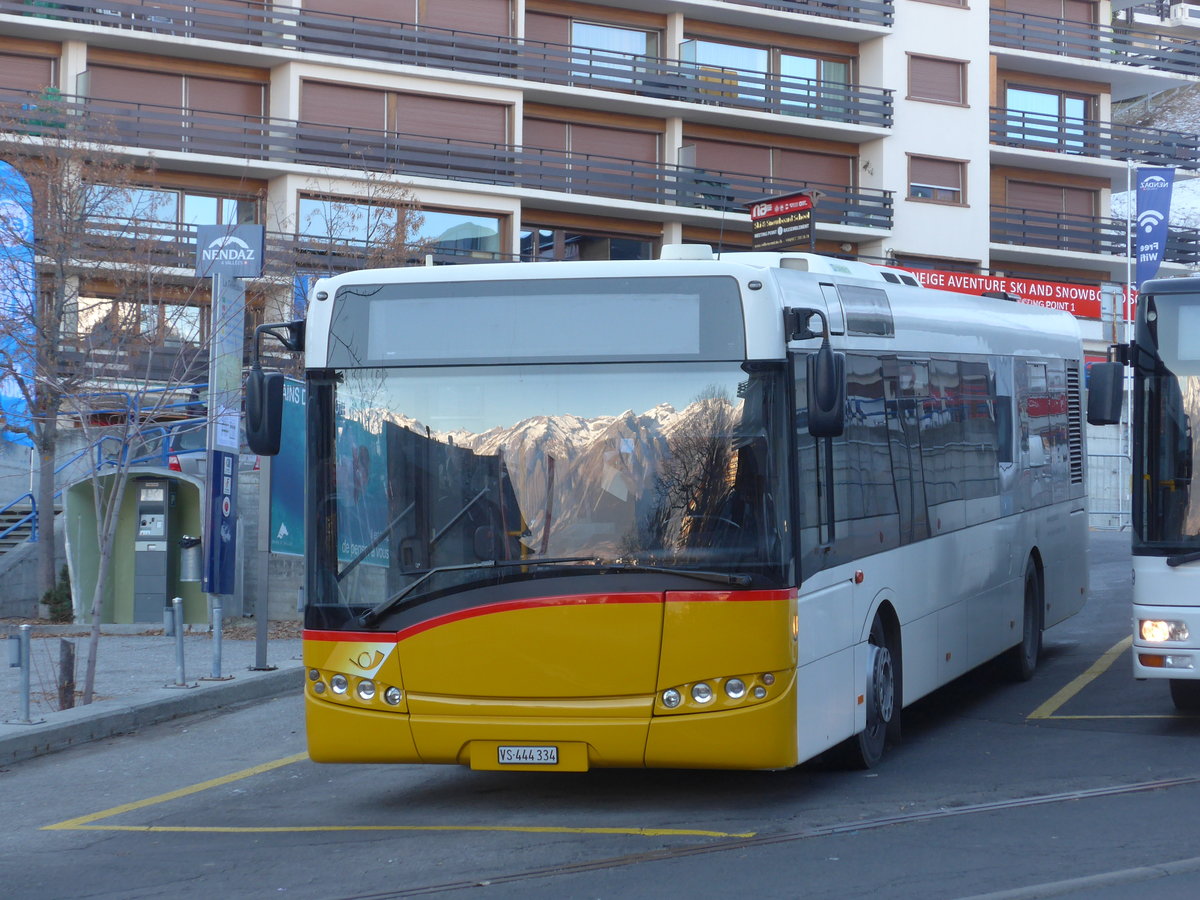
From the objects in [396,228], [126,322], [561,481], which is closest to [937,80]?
[396,228]

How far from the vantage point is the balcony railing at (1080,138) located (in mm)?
50688

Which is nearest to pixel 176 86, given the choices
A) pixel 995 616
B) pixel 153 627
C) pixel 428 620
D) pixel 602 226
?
pixel 602 226

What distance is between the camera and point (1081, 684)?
13125 mm

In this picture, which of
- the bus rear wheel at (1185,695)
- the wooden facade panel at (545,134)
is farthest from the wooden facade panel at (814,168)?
the bus rear wheel at (1185,695)

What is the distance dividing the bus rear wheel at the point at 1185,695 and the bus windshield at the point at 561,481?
453 cm

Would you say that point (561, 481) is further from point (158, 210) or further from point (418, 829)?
point (158, 210)

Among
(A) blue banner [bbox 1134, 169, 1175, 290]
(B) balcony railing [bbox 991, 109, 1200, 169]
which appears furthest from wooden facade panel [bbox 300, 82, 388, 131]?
(B) balcony railing [bbox 991, 109, 1200, 169]

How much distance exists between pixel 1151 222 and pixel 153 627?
2767 centimetres

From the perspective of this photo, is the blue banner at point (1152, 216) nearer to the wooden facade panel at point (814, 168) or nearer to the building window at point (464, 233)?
the wooden facade panel at point (814, 168)

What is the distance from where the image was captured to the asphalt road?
690 centimetres

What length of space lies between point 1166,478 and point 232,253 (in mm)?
9563

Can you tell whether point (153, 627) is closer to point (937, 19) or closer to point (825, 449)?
point (825, 449)

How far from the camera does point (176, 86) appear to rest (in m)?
38.6

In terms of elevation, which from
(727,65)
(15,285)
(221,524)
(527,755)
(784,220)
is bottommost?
(527,755)
